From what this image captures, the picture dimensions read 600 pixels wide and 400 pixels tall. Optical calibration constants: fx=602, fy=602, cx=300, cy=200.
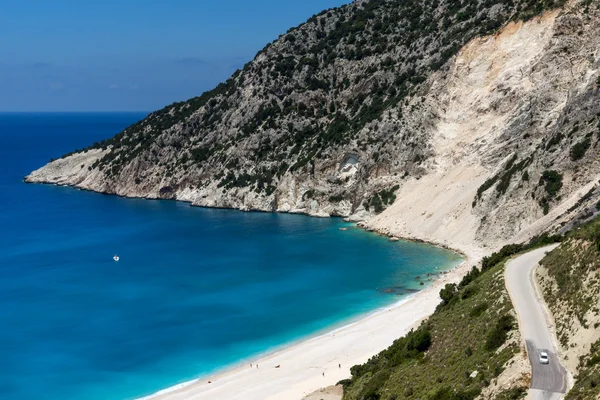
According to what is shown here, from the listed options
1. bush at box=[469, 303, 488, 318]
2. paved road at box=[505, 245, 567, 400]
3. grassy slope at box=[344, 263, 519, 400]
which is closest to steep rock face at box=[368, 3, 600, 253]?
paved road at box=[505, 245, 567, 400]

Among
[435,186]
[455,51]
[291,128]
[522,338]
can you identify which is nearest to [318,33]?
[291,128]

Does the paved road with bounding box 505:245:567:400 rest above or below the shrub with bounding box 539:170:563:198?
below

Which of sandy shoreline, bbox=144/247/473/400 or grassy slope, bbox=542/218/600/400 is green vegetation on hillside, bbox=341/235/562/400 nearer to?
grassy slope, bbox=542/218/600/400

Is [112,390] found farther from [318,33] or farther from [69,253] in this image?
[318,33]

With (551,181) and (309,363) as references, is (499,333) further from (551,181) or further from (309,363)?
(551,181)

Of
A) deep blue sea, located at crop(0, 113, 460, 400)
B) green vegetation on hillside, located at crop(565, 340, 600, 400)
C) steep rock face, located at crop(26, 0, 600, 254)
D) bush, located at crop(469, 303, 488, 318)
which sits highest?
steep rock face, located at crop(26, 0, 600, 254)

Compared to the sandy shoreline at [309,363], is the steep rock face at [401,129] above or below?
above

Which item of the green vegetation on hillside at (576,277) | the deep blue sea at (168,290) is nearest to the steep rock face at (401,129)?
the deep blue sea at (168,290)

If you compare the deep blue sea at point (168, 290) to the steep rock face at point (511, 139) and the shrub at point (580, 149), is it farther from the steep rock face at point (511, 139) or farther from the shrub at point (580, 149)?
the shrub at point (580, 149)
